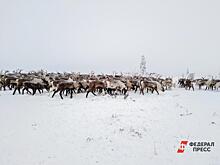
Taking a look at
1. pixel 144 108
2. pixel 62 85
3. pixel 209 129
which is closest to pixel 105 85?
pixel 62 85

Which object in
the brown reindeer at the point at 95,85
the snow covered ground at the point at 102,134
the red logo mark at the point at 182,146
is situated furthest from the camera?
the brown reindeer at the point at 95,85

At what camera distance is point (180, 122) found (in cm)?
1134

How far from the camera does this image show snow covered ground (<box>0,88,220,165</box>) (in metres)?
7.50

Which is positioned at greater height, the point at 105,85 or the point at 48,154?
the point at 105,85

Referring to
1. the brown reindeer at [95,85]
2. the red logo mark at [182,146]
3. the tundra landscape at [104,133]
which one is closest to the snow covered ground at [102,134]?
the tundra landscape at [104,133]

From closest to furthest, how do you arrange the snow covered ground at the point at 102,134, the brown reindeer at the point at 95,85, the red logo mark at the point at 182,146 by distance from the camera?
the snow covered ground at the point at 102,134 → the red logo mark at the point at 182,146 → the brown reindeer at the point at 95,85

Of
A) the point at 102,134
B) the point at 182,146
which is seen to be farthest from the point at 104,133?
the point at 182,146

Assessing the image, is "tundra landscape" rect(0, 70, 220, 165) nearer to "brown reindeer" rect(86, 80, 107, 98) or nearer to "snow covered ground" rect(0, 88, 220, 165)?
"snow covered ground" rect(0, 88, 220, 165)

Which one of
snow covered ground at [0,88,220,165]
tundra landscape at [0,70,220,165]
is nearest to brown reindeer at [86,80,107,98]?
tundra landscape at [0,70,220,165]

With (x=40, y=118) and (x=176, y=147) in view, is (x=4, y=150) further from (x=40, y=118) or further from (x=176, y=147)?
(x=176, y=147)

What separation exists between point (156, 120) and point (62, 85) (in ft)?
30.0

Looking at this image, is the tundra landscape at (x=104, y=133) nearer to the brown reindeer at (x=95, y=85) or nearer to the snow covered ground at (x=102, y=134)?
the snow covered ground at (x=102, y=134)

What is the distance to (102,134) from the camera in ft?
30.6

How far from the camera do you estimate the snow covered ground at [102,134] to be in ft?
24.6
